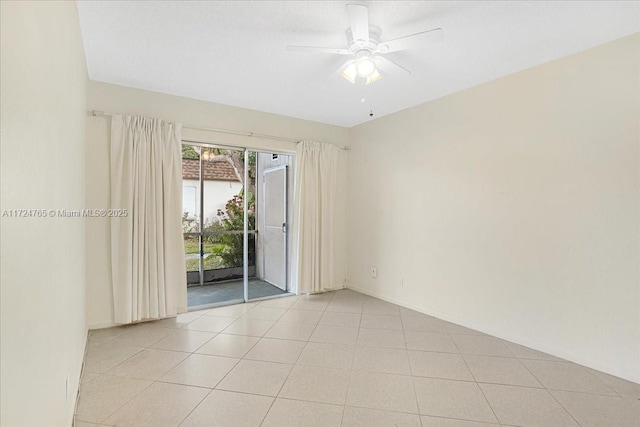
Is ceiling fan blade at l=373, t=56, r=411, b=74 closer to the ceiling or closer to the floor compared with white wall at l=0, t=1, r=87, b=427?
closer to the ceiling

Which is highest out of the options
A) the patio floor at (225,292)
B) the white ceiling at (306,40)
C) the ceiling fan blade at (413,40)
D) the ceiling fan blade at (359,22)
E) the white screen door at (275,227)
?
the white ceiling at (306,40)

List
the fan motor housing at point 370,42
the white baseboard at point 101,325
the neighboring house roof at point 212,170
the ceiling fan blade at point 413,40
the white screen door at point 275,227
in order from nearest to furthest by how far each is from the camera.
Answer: the ceiling fan blade at point 413,40 < the fan motor housing at point 370,42 < the white baseboard at point 101,325 < the neighboring house roof at point 212,170 < the white screen door at point 275,227

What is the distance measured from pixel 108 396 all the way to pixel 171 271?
5.04 feet

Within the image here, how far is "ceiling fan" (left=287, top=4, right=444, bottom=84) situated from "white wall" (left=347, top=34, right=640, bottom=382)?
4.45ft

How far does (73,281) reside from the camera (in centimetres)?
203

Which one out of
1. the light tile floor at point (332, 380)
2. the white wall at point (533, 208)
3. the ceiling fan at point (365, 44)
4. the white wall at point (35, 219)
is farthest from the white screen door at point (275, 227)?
the white wall at point (35, 219)

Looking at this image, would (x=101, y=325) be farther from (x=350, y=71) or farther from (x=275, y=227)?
(x=350, y=71)

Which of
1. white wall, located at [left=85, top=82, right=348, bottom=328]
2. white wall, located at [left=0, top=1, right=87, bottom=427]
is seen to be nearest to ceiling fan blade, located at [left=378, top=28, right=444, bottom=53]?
white wall, located at [left=0, top=1, right=87, bottom=427]

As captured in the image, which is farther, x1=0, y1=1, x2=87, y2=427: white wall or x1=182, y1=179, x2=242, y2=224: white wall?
x1=182, y1=179, x2=242, y2=224: white wall

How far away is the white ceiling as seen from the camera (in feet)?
6.80

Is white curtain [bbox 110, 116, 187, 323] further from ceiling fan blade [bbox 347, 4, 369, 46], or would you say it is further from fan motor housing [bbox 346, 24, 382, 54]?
ceiling fan blade [bbox 347, 4, 369, 46]

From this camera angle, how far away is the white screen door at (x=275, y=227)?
484 centimetres

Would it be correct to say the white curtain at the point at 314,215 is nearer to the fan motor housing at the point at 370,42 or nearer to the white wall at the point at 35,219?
the fan motor housing at the point at 370,42

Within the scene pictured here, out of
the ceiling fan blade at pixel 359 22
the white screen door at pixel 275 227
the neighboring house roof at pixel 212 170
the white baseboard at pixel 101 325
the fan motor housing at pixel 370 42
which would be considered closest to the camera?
the ceiling fan blade at pixel 359 22
